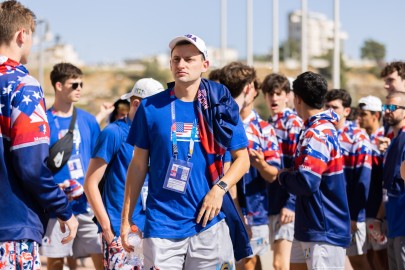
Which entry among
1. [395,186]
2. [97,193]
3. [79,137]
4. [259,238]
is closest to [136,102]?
[97,193]

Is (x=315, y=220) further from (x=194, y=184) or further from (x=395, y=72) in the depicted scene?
(x=395, y=72)

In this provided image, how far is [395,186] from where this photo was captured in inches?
295

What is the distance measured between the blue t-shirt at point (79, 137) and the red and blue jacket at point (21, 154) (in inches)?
141

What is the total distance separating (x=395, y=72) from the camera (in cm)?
900

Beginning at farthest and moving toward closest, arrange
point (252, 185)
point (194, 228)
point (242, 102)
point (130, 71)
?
point (130, 71)
point (252, 185)
point (242, 102)
point (194, 228)

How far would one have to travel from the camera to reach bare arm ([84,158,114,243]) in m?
6.40

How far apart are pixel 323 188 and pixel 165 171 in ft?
6.23

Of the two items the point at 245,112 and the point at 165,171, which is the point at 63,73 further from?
the point at 165,171

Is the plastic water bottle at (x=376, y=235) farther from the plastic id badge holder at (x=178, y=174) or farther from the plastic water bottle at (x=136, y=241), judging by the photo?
the plastic id badge holder at (x=178, y=174)

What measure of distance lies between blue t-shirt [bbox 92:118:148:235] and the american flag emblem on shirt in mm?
1440

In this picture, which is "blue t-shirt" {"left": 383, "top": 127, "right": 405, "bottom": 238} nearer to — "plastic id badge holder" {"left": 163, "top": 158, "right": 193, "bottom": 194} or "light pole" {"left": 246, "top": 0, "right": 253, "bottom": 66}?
"plastic id badge holder" {"left": 163, "top": 158, "right": 193, "bottom": 194}

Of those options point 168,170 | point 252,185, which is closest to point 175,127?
point 168,170

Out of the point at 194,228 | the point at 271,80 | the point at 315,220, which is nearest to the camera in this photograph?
the point at 194,228

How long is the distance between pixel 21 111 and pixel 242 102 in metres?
3.21
